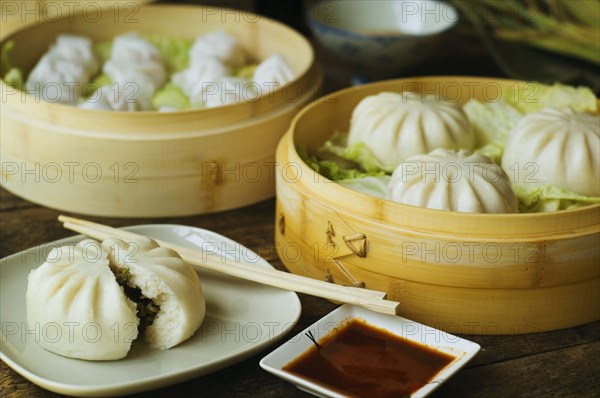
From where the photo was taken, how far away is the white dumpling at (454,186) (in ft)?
5.67

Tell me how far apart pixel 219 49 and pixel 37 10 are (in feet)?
2.14

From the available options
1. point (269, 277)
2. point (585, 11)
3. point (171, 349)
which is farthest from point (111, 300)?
point (585, 11)

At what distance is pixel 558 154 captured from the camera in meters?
1.93

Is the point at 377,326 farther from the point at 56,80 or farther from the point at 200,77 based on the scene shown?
the point at 56,80

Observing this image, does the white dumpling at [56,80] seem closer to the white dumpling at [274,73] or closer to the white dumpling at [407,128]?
the white dumpling at [274,73]

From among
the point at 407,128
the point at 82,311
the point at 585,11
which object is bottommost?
the point at 82,311

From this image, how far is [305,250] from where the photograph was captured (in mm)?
1866

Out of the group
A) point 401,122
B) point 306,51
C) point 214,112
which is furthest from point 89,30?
point 401,122

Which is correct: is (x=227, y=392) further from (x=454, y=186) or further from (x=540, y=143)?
(x=540, y=143)

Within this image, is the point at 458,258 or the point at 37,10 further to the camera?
the point at 37,10

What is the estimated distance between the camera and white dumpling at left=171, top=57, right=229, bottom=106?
2500 millimetres

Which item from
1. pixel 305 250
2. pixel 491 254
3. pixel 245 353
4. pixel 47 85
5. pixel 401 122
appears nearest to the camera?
pixel 245 353

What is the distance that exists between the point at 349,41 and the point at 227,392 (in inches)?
61.0

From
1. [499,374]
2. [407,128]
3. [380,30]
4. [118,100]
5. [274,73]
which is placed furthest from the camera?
[380,30]
